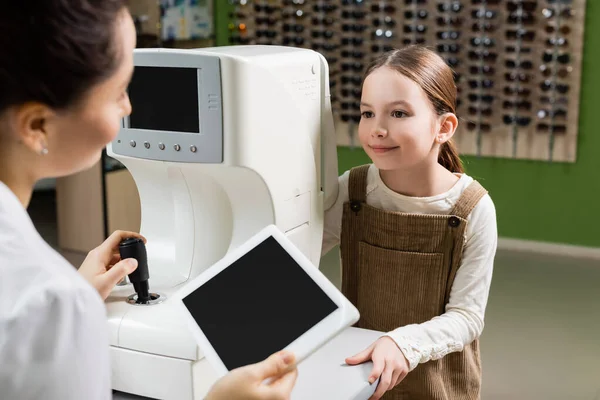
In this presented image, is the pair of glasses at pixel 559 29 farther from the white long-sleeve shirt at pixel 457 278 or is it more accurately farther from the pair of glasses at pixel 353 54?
the white long-sleeve shirt at pixel 457 278

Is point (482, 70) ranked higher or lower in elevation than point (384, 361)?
higher

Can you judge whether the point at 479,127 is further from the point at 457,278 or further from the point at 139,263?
the point at 139,263

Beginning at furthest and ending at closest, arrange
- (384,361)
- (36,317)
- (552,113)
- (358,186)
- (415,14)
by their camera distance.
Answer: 1. (415,14)
2. (552,113)
3. (358,186)
4. (384,361)
5. (36,317)

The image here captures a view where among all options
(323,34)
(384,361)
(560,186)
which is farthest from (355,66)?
(384,361)

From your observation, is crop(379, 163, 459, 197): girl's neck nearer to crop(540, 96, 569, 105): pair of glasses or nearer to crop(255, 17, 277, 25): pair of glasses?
crop(540, 96, 569, 105): pair of glasses

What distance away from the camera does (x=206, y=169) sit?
1397 millimetres

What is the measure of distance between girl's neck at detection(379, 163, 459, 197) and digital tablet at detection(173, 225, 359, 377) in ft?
1.69

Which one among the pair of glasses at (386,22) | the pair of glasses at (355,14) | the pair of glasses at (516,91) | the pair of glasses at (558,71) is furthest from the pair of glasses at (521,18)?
the pair of glasses at (355,14)

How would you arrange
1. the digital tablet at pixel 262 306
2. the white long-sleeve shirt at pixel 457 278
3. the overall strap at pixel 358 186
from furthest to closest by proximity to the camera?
the overall strap at pixel 358 186 < the white long-sleeve shirt at pixel 457 278 < the digital tablet at pixel 262 306

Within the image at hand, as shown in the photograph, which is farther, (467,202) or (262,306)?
(467,202)

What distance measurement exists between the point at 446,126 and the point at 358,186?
0.22 meters

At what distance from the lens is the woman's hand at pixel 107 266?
1.32m

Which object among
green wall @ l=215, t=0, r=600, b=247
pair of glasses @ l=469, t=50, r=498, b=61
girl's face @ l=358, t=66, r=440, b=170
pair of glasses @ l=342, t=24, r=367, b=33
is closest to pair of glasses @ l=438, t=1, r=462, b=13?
pair of glasses @ l=469, t=50, r=498, b=61

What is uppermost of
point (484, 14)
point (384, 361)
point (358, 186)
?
point (484, 14)
